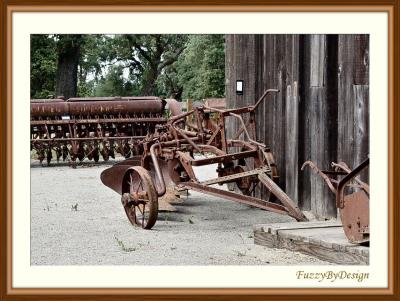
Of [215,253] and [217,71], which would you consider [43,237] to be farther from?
[217,71]

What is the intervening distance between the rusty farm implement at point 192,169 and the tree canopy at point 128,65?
933cm

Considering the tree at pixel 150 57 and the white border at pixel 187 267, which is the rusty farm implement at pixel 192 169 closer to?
the white border at pixel 187 267

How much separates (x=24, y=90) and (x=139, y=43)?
2206cm

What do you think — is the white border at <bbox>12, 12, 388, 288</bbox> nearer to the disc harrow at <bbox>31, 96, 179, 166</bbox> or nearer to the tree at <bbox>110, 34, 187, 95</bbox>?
the disc harrow at <bbox>31, 96, 179, 166</bbox>

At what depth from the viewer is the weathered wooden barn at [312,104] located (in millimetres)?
7062

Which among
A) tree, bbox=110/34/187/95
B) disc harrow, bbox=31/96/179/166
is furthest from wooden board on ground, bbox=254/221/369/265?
tree, bbox=110/34/187/95

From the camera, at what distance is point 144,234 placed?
7.65 meters

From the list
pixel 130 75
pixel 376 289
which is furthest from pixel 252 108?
pixel 130 75

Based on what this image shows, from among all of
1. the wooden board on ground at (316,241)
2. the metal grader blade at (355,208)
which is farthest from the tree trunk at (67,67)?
the metal grader blade at (355,208)

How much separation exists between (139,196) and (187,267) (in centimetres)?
323

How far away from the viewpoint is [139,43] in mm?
26812

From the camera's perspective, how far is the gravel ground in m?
6.40

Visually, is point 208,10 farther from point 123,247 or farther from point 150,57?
point 150,57

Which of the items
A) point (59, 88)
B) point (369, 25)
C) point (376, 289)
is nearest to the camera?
point (376, 289)
